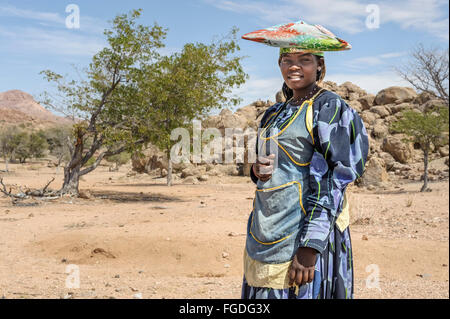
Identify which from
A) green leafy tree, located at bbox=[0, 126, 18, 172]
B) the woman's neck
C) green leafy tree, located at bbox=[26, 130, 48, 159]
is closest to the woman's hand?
the woman's neck

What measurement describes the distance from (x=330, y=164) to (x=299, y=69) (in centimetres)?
47

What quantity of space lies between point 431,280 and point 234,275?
8.36 ft

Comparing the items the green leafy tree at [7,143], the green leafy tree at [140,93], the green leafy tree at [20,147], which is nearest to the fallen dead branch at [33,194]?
the green leafy tree at [140,93]

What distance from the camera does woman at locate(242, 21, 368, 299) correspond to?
75.8 inches

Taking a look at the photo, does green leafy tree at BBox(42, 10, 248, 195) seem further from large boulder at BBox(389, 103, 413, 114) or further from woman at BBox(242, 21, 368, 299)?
large boulder at BBox(389, 103, 413, 114)

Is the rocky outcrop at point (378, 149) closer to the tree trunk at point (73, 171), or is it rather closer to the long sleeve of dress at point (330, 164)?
the tree trunk at point (73, 171)

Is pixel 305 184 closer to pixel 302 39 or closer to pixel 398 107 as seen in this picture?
pixel 302 39

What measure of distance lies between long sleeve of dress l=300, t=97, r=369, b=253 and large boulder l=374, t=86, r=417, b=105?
37164 millimetres

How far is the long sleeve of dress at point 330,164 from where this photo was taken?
6.23 ft

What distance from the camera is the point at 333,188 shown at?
1.92 m

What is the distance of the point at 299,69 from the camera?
6.91 ft

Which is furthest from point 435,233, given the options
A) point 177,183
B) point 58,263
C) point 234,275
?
point 177,183

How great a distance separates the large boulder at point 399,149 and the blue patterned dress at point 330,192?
26759mm
